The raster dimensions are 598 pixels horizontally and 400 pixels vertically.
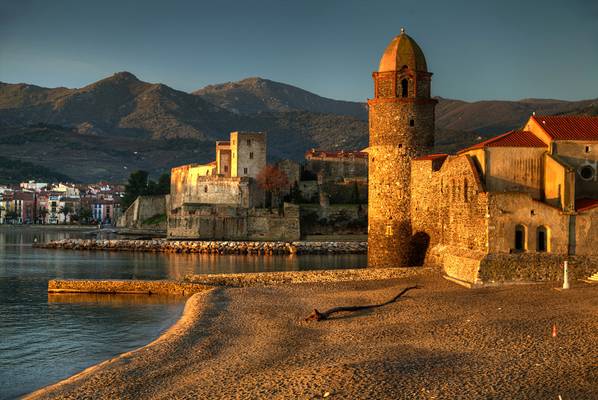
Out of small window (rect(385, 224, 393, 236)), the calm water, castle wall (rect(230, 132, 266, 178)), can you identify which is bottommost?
the calm water

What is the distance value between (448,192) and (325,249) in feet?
93.0

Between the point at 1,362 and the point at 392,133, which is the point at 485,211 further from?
the point at 1,362

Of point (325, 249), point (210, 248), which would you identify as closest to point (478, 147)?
point (325, 249)

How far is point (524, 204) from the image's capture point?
2189 centimetres

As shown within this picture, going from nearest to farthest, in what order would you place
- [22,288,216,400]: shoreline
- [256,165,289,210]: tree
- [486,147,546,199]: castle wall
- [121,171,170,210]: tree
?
[22,288,216,400]: shoreline
[486,147,546,199]: castle wall
[256,165,289,210]: tree
[121,171,170,210]: tree

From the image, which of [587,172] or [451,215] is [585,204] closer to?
[587,172]

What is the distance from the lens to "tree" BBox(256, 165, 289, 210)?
66062mm

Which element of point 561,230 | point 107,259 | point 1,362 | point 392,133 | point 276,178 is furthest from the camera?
point 276,178

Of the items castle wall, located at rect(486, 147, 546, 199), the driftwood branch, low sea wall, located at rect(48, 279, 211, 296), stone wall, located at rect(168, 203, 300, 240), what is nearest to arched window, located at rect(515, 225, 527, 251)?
castle wall, located at rect(486, 147, 546, 199)

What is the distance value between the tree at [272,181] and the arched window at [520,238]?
4480 cm

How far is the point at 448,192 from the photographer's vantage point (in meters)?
26.6

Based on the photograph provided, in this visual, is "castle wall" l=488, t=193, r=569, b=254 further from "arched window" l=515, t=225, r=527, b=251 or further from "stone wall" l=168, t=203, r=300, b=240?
"stone wall" l=168, t=203, r=300, b=240

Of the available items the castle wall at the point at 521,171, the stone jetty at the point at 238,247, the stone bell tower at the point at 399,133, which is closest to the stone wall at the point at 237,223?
the stone jetty at the point at 238,247

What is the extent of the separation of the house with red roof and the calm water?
9.02 m
